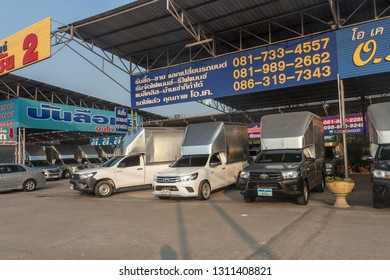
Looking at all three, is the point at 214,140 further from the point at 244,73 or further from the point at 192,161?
the point at 244,73

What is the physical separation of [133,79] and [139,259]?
15411mm

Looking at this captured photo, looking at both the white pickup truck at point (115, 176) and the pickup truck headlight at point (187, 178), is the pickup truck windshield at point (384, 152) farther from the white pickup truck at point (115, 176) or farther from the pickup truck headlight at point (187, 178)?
the white pickup truck at point (115, 176)

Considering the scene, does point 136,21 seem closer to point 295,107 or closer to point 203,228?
point 203,228

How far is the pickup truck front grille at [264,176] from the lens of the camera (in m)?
9.57

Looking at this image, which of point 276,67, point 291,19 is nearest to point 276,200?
point 276,67

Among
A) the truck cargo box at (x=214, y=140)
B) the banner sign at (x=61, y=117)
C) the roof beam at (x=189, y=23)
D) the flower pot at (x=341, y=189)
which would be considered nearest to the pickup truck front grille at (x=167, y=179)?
the truck cargo box at (x=214, y=140)

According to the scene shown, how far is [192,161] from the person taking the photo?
1270 centimetres

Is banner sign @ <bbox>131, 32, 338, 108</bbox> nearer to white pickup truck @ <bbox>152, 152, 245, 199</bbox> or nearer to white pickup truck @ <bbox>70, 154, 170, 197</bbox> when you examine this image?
white pickup truck @ <bbox>152, 152, 245, 199</bbox>

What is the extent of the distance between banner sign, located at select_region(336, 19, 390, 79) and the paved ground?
5.02 meters

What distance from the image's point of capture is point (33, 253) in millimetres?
5645

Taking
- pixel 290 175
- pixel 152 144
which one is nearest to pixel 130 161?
pixel 152 144

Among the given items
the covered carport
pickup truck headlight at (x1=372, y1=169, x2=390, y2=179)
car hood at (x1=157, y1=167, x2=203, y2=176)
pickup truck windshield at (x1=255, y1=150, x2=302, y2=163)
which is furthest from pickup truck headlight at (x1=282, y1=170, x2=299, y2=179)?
the covered carport

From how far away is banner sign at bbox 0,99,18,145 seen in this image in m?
23.9

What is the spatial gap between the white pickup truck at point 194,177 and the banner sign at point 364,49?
19.7ft
